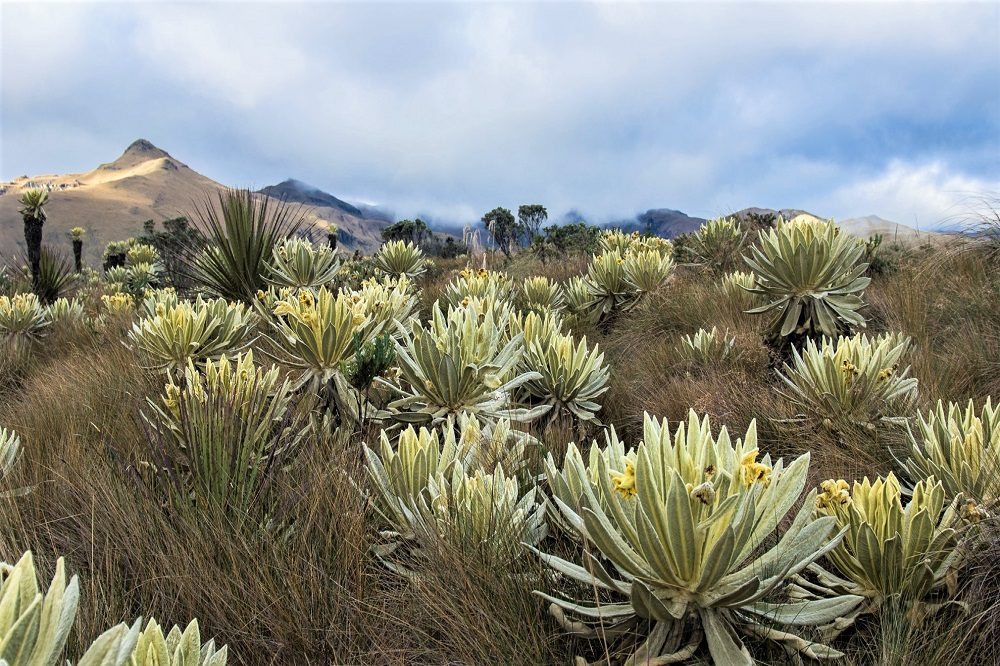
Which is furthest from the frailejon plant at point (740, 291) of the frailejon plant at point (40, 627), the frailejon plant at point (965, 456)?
the frailejon plant at point (40, 627)

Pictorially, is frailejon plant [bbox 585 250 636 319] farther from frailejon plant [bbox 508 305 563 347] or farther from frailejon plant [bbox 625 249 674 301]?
frailejon plant [bbox 508 305 563 347]

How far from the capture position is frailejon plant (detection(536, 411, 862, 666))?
1.50 metres

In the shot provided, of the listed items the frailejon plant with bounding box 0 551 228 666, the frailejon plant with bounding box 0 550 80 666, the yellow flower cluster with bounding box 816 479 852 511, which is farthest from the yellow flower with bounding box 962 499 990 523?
the frailejon plant with bounding box 0 550 80 666

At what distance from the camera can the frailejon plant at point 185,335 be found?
4.09 m

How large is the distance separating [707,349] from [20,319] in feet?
25.0

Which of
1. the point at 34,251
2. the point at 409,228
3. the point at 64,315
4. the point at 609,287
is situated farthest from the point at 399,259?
the point at 409,228

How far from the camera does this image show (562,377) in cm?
370

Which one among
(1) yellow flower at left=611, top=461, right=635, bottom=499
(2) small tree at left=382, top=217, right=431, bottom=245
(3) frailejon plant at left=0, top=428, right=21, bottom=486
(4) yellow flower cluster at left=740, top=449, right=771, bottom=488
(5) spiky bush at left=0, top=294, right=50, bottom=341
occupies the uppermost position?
(2) small tree at left=382, top=217, right=431, bottom=245

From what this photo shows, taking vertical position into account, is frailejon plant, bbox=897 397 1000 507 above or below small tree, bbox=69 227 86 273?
below

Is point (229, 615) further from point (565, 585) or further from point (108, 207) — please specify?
point (108, 207)

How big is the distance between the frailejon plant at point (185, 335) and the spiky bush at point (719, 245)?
7.01 meters

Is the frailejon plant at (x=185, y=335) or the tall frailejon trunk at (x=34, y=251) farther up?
the tall frailejon trunk at (x=34, y=251)

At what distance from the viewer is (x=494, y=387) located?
314cm

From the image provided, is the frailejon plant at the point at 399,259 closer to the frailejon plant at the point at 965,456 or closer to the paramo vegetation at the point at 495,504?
the paramo vegetation at the point at 495,504
